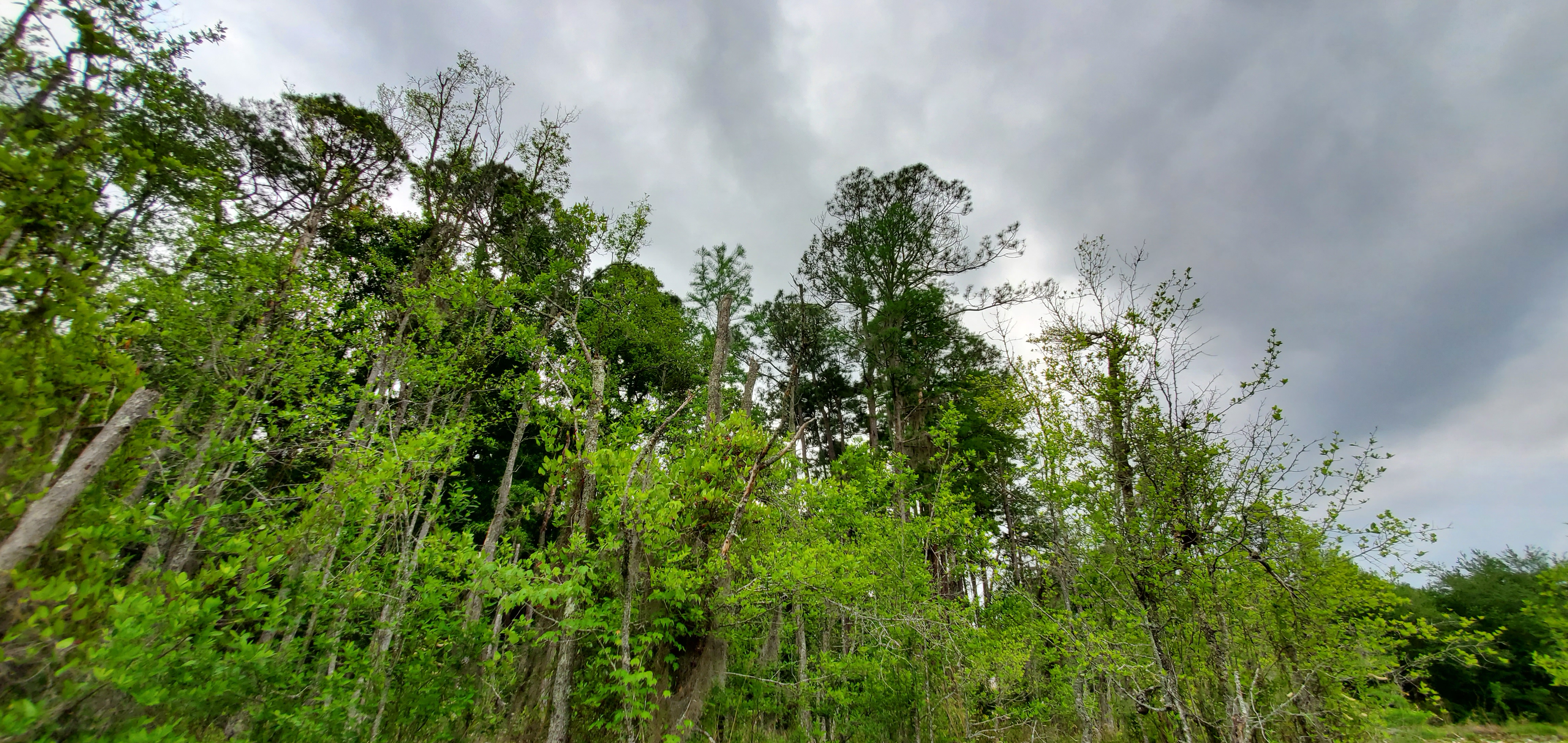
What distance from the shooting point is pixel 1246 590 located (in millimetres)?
5273

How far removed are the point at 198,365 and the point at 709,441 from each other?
648 cm

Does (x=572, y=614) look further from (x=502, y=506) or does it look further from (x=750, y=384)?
(x=502, y=506)

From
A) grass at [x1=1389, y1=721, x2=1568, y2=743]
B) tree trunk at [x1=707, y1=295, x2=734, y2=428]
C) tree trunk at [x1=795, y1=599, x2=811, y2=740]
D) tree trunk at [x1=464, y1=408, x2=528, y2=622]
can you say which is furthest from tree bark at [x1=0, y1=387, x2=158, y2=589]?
grass at [x1=1389, y1=721, x2=1568, y2=743]

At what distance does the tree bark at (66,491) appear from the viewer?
2.00m

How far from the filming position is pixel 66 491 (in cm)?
219

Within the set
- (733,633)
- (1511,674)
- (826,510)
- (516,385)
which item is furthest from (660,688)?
(1511,674)

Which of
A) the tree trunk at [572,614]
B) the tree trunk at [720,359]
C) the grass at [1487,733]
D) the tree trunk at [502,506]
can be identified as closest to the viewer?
the tree trunk at [572,614]

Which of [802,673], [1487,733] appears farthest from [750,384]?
[1487,733]

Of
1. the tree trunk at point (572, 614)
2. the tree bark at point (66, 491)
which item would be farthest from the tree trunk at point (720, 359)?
the tree bark at point (66, 491)

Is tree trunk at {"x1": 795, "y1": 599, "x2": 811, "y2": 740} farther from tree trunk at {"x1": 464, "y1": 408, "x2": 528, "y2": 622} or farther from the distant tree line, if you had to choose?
tree trunk at {"x1": 464, "y1": 408, "x2": 528, "y2": 622}

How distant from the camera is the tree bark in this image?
2.00m

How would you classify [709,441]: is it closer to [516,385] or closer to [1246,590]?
[516,385]

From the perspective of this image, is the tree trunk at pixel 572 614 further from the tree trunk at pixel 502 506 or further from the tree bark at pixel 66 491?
the tree trunk at pixel 502 506

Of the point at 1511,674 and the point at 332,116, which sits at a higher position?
the point at 332,116
